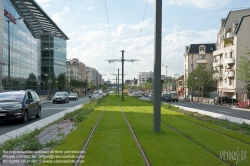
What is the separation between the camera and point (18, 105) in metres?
15.4

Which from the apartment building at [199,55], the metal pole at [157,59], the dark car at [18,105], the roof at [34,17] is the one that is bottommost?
the dark car at [18,105]

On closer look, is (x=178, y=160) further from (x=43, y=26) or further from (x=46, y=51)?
(x=46, y=51)

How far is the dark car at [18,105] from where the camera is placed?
14.9 metres

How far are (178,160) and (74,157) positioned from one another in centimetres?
258

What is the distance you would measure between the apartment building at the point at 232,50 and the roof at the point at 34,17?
1581 inches

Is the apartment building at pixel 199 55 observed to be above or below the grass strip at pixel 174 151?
above

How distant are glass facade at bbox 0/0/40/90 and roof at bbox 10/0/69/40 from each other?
2.26m

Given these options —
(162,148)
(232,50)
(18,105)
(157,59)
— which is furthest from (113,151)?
(232,50)

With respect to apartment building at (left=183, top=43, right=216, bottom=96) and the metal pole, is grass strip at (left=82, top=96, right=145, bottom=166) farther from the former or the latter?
apartment building at (left=183, top=43, right=216, bottom=96)

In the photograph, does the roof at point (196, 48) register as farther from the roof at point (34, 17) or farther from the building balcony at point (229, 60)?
the roof at point (34, 17)

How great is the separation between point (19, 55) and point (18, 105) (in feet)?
160

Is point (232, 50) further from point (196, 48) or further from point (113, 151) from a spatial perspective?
point (113, 151)

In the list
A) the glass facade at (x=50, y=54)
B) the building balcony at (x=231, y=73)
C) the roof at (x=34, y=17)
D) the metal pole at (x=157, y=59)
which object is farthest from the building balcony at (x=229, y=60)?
the glass facade at (x=50, y=54)

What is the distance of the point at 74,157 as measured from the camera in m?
7.42
